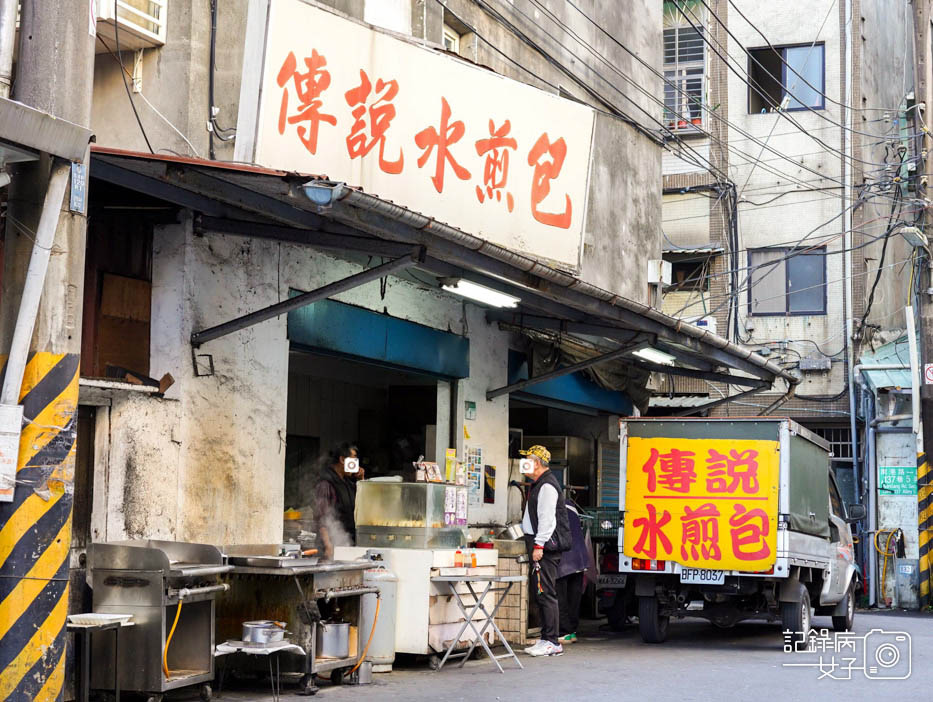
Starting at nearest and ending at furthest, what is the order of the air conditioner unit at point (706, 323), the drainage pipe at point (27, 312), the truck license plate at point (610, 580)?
1. the drainage pipe at point (27, 312)
2. the truck license plate at point (610, 580)
3. the air conditioner unit at point (706, 323)

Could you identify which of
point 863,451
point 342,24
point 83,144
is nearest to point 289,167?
point 342,24

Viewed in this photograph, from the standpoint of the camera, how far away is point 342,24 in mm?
9711

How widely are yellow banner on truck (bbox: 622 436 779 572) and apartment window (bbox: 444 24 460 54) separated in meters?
5.34

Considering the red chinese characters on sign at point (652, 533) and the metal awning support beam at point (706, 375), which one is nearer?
the red chinese characters on sign at point (652, 533)

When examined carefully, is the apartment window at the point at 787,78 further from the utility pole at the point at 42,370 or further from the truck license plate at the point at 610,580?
the utility pole at the point at 42,370

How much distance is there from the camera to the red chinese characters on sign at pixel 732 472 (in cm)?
1339

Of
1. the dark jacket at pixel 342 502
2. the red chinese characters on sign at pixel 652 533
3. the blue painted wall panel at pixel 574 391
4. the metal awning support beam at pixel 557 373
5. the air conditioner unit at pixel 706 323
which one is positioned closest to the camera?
the dark jacket at pixel 342 502

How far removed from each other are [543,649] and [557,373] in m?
3.73

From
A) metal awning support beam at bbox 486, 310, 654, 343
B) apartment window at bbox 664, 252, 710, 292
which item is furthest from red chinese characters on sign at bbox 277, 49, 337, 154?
apartment window at bbox 664, 252, 710, 292

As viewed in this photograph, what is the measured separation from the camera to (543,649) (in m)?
12.6

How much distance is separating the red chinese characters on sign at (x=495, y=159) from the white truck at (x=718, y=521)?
3618 millimetres

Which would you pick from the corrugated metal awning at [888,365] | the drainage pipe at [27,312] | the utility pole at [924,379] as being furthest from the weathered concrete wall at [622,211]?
the drainage pipe at [27,312]

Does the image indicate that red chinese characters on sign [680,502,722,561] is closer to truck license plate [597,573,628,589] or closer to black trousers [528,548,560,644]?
black trousers [528,548,560,644]

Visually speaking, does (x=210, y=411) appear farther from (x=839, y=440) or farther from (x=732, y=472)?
(x=839, y=440)
